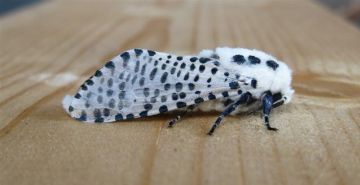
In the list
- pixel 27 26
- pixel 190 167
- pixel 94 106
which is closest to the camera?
pixel 190 167

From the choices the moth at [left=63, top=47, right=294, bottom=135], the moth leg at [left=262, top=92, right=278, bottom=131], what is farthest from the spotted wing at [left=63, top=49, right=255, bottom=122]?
the moth leg at [left=262, top=92, right=278, bottom=131]

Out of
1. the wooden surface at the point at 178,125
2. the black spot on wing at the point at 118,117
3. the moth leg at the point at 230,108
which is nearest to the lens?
the wooden surface at the point at 178,125

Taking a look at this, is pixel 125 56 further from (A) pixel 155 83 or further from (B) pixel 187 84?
(B) pixel 187 84

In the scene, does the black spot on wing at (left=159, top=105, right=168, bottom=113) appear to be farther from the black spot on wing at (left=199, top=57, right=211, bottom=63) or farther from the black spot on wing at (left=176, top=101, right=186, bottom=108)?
the black spot on wing at (left=199, top=57, right=211, bottom=63)

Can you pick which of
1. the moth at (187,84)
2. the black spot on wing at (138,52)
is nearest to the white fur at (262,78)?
the moth at (187,84)

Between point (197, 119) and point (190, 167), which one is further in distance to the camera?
Result: point (197, 119)

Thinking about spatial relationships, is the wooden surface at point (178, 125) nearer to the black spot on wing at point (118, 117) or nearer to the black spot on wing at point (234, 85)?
the black spot on wing at point (118, 117)

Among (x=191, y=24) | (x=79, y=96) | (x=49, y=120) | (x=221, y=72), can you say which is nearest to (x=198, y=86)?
(x=221, y=72)

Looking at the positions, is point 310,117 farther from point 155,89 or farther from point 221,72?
point 155,89
